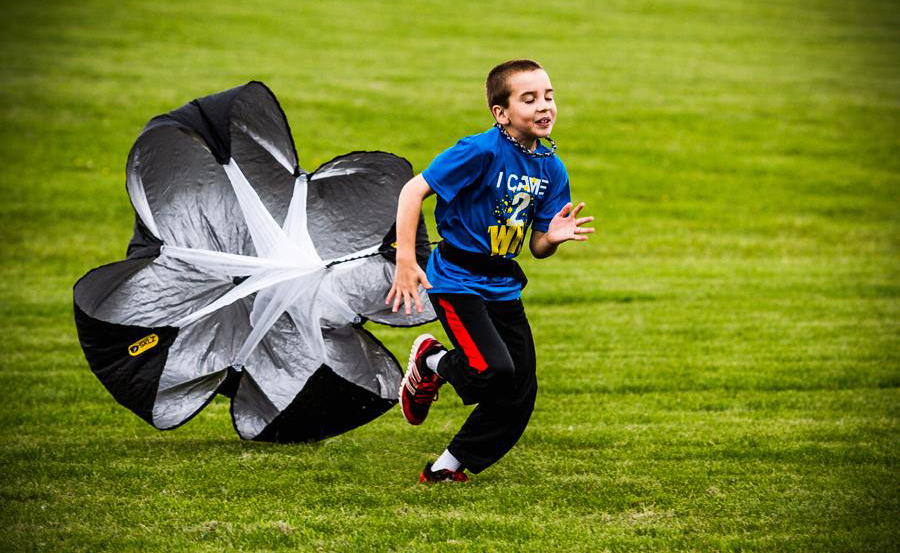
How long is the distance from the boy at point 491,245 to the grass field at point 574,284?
1.45ft

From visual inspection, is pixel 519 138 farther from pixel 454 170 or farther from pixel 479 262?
Answer: pixel 479 262

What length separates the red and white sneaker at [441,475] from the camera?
557 centimetres

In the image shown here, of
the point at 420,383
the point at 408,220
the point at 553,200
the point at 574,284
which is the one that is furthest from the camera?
the point at 574,284

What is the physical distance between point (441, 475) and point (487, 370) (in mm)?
706

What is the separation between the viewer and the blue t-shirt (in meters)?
5.16

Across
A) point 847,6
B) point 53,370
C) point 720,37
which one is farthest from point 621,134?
point 847,6

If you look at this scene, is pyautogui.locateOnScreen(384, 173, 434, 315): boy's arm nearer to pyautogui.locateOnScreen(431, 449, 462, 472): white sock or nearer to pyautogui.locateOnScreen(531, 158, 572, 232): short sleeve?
pyautogui.locateOnScreen(531, 158, 572, 232): short sleeve

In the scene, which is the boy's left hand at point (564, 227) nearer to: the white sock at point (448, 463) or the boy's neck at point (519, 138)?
the boy's neck at point (519, 138)

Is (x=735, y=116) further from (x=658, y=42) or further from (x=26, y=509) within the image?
(x=26, y=509)

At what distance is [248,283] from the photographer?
6.18 metres

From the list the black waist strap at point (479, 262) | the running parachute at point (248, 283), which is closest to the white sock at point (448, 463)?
the running parachute at point (248, 283)

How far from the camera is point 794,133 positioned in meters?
21.5

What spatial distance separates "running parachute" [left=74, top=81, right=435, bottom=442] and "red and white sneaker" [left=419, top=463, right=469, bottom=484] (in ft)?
2.19

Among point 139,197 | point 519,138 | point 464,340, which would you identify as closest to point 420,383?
point 464,340
